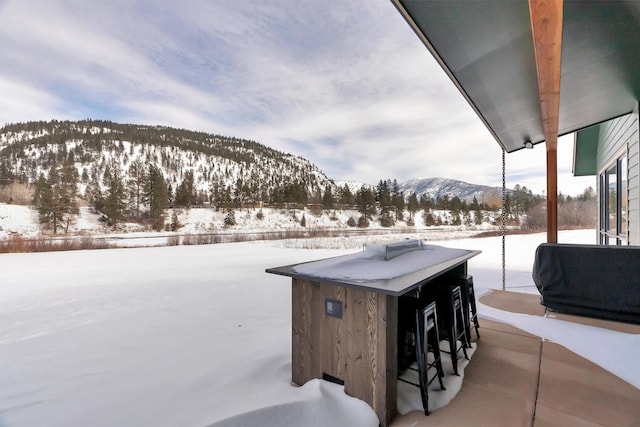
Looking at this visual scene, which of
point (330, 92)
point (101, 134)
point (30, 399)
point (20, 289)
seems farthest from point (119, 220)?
point (101, 134)

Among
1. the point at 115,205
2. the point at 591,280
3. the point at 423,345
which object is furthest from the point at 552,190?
the point at 115,205

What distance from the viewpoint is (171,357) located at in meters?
2.47

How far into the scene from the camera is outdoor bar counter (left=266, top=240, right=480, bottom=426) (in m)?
1.57

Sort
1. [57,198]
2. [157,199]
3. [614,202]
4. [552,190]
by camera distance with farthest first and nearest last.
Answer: [157,199], [57,198], [614,202], [552,190]

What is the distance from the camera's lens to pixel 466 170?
A: 3416cm

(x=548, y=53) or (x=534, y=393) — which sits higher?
(x=548, y=53)

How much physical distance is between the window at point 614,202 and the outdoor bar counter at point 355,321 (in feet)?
16.2

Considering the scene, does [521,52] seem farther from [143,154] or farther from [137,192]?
[143,154]

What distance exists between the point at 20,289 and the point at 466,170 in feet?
123

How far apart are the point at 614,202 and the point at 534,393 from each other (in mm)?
5587

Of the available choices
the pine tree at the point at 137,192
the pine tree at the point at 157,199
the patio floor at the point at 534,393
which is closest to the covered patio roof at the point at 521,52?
the patio floor at the point at 534,393

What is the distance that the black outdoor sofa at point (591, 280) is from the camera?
Answer: 3.06m

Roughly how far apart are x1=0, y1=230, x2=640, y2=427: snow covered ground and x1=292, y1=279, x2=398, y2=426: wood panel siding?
9 centimetres

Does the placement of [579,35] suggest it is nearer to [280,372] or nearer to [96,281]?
[280,372]
